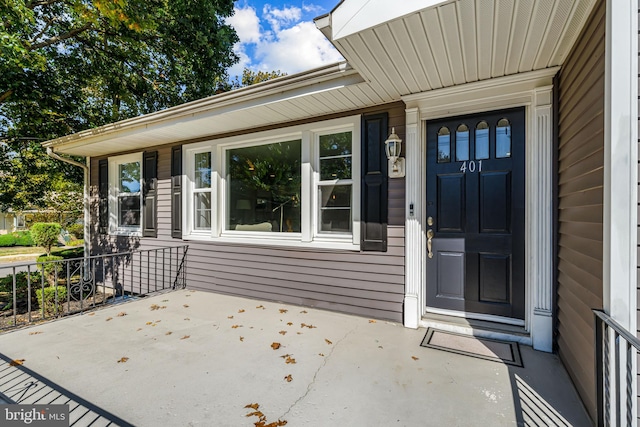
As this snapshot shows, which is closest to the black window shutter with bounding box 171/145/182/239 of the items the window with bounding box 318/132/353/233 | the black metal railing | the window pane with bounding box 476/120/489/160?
the window with bounding box 318/132/353/233

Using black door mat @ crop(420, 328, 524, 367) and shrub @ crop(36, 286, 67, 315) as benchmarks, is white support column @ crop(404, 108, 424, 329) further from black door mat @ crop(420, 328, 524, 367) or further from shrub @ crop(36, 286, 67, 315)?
shrub @ crop(36, 286, 67, 315)

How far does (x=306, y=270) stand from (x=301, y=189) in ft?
3.35

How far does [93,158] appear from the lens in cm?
583

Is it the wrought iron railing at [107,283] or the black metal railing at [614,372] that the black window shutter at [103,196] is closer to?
the wrought iron railing at [107,283]

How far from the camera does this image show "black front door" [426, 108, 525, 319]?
8.74 ft

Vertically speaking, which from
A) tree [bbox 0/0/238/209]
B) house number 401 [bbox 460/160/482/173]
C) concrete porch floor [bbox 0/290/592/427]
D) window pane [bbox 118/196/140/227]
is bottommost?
concrete porch floor [bbox 0/290/592/427]

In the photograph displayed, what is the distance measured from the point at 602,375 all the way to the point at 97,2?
20.9 feet

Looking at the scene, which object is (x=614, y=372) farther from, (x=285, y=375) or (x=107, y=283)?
(x=107, y=283)

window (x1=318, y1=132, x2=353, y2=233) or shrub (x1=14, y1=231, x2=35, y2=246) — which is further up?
window (x1=318, y1=132, x2=353, y2=233)

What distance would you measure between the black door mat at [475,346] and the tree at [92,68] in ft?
19.9

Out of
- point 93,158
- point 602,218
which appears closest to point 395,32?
point 602,218

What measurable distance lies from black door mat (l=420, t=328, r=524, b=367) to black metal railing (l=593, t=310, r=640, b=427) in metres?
0.81

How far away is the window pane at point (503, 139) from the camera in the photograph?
2.70 meters

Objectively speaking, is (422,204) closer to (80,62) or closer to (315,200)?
(315,200)
